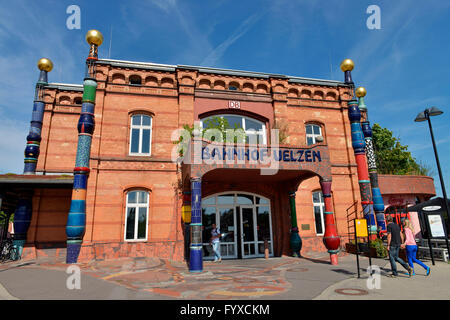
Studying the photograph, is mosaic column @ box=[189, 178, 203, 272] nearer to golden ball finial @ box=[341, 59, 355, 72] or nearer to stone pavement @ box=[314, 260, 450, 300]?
stone pavement @ box=[314, 260, 450, 300]

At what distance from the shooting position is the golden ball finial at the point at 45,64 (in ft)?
47.3

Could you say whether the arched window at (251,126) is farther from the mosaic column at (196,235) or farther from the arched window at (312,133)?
the mosaic column at (196,235)

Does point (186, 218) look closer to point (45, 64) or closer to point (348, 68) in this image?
point (45, 64)

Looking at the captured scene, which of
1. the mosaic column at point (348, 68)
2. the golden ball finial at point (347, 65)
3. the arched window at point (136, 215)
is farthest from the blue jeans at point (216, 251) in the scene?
the golden ball finial at point (347, 65)

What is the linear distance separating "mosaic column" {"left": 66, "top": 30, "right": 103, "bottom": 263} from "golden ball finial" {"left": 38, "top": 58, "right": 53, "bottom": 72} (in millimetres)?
2797

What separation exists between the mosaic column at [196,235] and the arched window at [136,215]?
4041 millimetres

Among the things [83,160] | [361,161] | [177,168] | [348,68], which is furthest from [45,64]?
[361,161]

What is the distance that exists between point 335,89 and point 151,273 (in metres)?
14.4

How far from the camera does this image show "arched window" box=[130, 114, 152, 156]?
1341cm

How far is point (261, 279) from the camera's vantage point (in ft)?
25.5

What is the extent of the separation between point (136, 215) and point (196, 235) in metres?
4.47

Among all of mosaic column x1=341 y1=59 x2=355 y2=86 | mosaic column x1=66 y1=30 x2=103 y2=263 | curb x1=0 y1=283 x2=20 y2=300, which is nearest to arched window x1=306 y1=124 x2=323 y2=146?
mosaic column x1=341 y1=59 x2=355 y2=86

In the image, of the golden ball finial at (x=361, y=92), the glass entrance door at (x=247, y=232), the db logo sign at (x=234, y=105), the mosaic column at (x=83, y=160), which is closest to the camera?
the mosaic column at (x=83, y=160)
